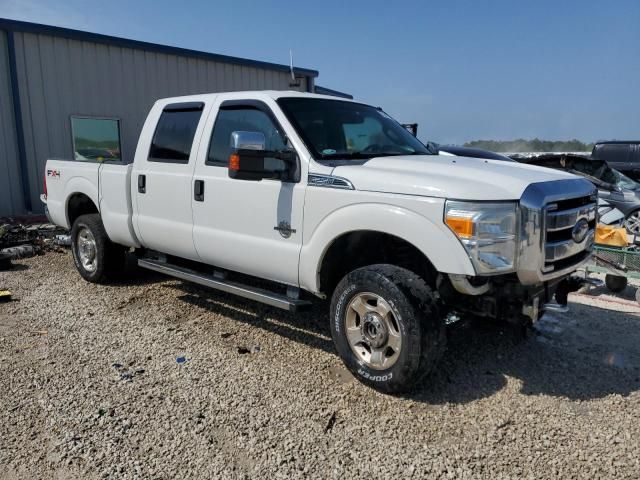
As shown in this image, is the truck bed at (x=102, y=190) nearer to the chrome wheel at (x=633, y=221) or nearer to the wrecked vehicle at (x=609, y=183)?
the wrecked vehicle at (x=609, y=183)

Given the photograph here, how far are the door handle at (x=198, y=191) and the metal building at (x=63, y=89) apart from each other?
523 centimetres

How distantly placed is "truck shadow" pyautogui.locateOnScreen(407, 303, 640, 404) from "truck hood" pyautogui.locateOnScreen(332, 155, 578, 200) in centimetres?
108

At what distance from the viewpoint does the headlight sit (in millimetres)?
3156

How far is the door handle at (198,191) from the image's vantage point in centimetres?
468

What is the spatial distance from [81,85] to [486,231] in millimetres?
10496

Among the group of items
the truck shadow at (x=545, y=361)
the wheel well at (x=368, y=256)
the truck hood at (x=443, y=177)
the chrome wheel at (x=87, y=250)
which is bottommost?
the truck shadow at (x=545, y=361)

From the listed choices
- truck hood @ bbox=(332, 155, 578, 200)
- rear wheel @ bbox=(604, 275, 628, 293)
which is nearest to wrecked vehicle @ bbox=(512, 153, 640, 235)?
rear wheel @ bbox=(604, 275, 628, 293)

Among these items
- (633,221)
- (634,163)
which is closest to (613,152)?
(634,163)

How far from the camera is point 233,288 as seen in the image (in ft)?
14.9

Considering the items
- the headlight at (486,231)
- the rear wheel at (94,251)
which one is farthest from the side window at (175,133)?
the headlight at (486,231)

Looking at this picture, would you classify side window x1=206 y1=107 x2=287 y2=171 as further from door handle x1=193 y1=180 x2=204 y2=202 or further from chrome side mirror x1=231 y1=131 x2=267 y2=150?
chrome side mirror x1=231 y1=131 x2=267 y2=150

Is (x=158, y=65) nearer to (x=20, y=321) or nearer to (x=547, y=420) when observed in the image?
(x=20, y=321)

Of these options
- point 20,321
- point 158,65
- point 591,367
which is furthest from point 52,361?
point 158,65

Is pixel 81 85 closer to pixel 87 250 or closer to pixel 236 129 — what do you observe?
pixel 87 250
